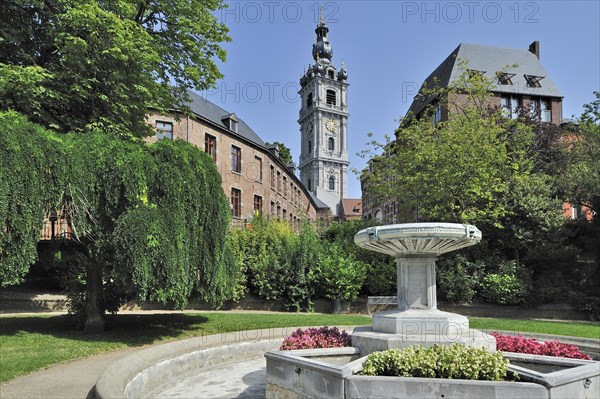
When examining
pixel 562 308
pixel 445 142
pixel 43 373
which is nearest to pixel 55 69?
pixel 43 373

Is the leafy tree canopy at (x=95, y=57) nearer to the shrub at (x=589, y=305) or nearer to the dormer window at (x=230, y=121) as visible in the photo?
the shrub at (x=589, y=305)

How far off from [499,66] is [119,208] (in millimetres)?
39222

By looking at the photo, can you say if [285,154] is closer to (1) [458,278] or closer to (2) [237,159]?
(2) [237,159]

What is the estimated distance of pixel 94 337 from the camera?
34.6 ft

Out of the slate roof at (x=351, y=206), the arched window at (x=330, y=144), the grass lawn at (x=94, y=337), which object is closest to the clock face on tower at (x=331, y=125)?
the arched window at (x=330, y=144)

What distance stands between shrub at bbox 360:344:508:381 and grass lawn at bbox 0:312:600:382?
604cm

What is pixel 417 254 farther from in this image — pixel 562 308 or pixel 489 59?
pixel 489 59

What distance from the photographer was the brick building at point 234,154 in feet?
103

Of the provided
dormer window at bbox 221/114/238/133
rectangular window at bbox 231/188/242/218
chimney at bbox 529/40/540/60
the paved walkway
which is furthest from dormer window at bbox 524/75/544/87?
the paved walkway

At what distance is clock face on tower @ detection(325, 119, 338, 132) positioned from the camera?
100188mm

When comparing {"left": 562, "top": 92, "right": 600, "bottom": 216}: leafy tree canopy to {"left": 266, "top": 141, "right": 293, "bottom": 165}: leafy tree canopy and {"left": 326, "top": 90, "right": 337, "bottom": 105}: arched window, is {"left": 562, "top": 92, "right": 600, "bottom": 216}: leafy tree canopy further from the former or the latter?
{"left": 326, "top": 90, "right": 337, "bottom": 105}: arched window

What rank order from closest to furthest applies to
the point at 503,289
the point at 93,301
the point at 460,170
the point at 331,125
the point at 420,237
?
the point at 420,237 < the point at 93,301 < the point at 503,289 < the point at 460,170 < the point at 331,125

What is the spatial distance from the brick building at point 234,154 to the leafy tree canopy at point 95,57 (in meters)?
14.0

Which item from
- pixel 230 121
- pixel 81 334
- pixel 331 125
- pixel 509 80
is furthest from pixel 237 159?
pixel 331 125
